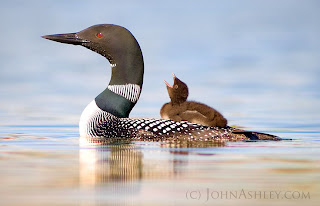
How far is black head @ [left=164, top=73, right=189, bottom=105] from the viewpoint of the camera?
5.83 metres

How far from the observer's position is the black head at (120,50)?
5754 millimetres

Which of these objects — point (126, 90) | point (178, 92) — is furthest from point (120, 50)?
point (178, 92)

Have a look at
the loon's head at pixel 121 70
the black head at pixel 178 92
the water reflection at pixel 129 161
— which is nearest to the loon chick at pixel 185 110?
the black head at pixel 178 92

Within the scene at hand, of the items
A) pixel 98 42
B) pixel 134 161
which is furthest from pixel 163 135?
pixel 134 161

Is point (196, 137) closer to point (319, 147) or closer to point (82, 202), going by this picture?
point (319, 147)

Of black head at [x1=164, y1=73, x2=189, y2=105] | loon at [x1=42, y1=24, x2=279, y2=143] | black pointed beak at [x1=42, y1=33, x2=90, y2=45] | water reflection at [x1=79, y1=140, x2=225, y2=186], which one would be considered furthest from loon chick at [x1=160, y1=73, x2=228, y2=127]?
black pointed beak at [x1=42, y1=33, x2=90, y2=45]

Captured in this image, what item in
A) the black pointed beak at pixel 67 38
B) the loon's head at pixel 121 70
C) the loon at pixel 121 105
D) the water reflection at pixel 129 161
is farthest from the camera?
the black pointed beak at pixel 67 38

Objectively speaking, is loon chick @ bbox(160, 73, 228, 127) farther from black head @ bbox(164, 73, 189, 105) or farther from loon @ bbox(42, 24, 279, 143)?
loon @ bbox(42, 24, 279, 143)

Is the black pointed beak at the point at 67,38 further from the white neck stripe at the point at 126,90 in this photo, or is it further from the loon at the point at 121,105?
the white neck stripe at the point at 126,90

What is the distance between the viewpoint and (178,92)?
19.1 ft

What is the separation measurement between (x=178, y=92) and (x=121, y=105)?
0.57 meters

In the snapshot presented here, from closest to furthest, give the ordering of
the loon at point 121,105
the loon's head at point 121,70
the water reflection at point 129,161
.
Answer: the water reflection at point 129,161, the loon at point 121,105, the loon's head at point 121,70

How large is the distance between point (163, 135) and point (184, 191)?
8.66 feet

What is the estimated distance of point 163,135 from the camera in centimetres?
533
